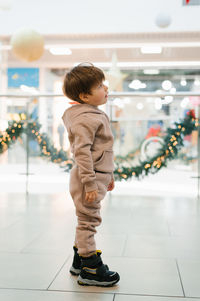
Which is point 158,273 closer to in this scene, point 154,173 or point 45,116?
point 154,173

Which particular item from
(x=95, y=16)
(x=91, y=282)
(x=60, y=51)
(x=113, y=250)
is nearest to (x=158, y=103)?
(x=113, y=250)

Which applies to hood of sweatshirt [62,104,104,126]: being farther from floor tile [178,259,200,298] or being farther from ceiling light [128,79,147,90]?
ceiling light [128,79,147,90]

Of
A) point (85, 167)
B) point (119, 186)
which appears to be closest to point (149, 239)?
point (85, 167)

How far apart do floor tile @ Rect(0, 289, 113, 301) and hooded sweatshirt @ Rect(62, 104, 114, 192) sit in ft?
1.40

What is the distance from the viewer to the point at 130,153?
4152 mm

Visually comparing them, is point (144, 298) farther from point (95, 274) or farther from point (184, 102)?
point (184, 102)

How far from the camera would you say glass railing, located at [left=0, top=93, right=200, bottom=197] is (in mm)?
4094

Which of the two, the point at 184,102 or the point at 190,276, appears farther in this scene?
the point at 184,102

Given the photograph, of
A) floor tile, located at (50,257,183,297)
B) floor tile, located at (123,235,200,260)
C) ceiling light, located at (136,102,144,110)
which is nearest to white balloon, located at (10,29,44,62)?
ceiling light, located at (136,102,144,110)

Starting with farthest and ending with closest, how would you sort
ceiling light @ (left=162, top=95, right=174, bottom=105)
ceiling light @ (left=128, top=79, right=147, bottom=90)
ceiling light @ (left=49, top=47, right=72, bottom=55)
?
ceiling light @ (left=128, top=79, right=147, bottom=90) < ceiling light @ (left=49, top=47, right=72, bottom=55) < ceiling light @ (left=162, top=95, right=174, bottom=105)

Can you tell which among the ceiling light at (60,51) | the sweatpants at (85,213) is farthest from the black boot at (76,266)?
the ceiling light at (60,51)

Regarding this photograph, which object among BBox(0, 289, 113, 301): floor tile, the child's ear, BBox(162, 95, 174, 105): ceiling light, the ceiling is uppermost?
the ceiling

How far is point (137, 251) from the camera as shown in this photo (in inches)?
84.2

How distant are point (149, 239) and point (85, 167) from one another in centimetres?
98
